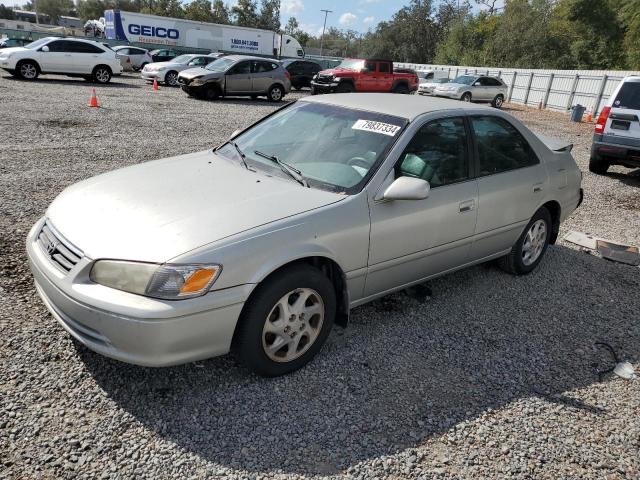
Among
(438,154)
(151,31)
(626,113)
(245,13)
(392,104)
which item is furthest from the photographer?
(245,13)

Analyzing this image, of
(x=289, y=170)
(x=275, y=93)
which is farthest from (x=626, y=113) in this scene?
(x=275, y=93)

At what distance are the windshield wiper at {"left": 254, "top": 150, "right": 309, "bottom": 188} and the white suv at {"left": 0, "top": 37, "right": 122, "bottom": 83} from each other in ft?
59.7

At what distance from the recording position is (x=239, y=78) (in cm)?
1819

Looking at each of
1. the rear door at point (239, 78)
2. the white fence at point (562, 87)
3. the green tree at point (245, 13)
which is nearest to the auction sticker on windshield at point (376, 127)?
the rear door at point (239, 78)

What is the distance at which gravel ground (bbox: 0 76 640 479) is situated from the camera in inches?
97.4

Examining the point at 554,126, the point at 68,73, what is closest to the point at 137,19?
→ the point at 68,73

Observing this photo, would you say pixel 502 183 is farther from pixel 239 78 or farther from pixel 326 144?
pixel 239 78

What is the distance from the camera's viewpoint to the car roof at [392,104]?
12.4ft

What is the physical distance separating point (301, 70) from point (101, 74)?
9179 millimetres

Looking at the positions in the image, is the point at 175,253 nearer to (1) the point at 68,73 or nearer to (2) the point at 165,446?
(2) the point at 165,446

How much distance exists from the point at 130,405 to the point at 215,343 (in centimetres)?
58

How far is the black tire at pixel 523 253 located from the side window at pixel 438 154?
46.4 inches

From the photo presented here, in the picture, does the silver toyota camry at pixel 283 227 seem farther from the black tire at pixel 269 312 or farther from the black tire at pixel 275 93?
the black tire at pixel 275 93

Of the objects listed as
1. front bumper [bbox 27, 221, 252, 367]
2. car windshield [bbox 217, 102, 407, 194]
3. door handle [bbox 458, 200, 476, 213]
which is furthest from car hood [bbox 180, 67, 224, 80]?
front bumper [bbox 27, 221, 252, 367]
